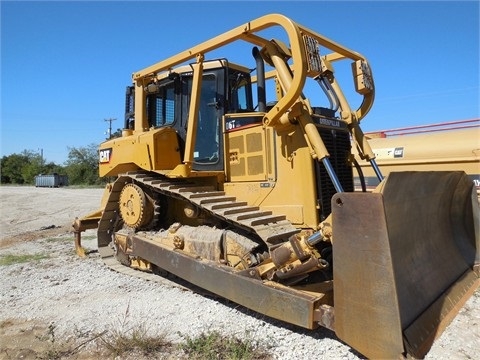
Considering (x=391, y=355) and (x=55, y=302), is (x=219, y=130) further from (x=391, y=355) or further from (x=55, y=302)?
(x=391, y=355)

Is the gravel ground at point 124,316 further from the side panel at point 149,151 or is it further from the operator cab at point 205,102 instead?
the operator cab at point 205,102

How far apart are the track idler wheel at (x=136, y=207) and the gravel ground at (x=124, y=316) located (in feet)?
2.69

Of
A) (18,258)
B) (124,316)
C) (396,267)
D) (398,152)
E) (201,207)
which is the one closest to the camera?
(396,267)

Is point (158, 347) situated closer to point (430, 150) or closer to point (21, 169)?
point (430, 150)

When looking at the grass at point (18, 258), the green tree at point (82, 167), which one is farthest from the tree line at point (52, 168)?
the grass at point (18, 258)

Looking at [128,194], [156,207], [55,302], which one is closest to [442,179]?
[156,207]

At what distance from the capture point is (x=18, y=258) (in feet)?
23.9

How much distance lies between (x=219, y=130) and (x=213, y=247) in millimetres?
1522

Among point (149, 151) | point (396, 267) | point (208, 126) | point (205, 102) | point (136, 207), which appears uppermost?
point (205, 102)

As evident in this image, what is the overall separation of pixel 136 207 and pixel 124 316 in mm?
1646

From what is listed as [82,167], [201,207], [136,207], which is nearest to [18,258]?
[136,207]

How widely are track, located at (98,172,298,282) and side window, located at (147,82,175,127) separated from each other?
83 centimetres

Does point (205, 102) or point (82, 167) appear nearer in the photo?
point (205, 102)

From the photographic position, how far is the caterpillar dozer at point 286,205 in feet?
9.65
